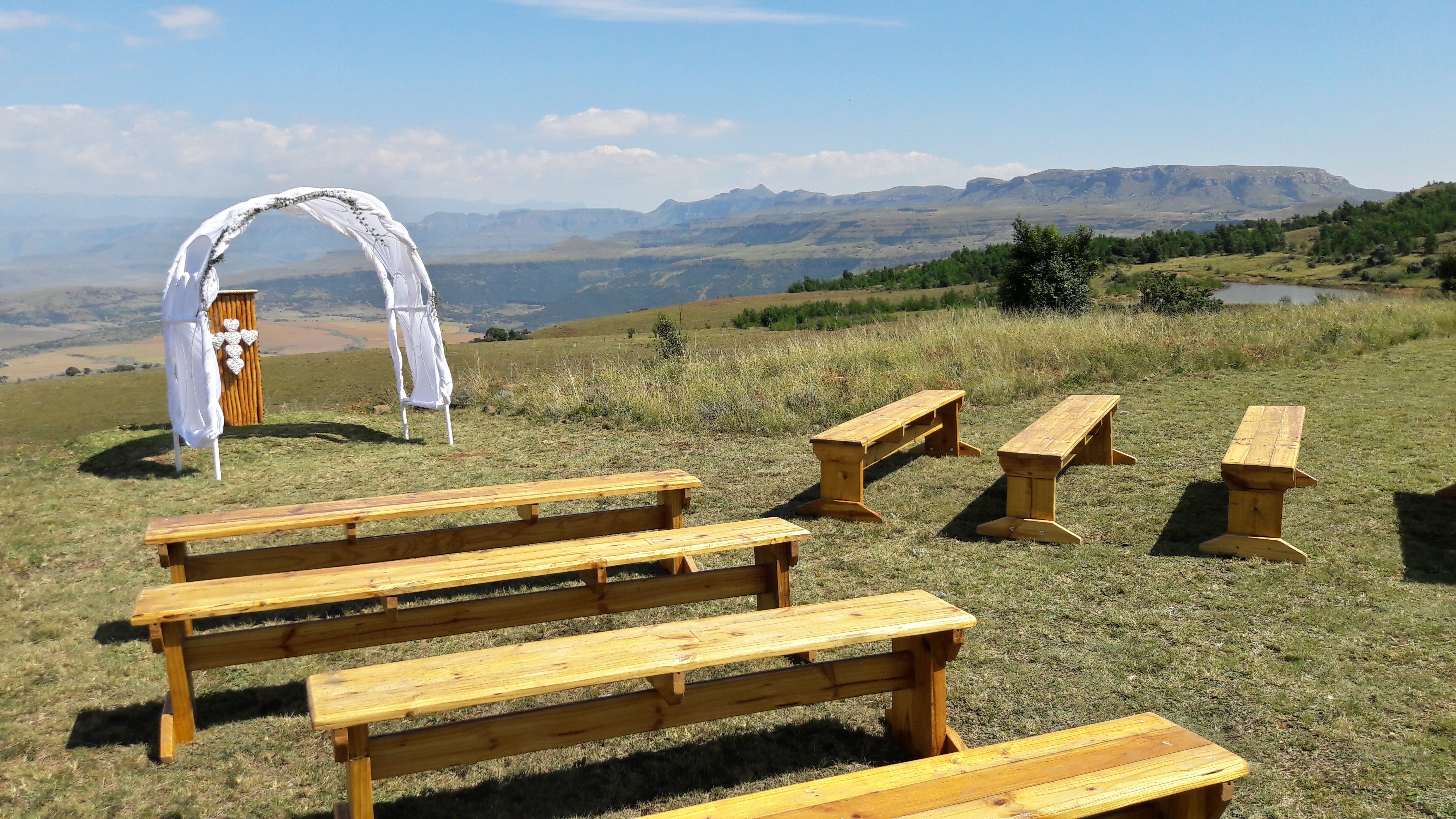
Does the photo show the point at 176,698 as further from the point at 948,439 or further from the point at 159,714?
the point at 948,439

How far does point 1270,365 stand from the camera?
41.0 feet

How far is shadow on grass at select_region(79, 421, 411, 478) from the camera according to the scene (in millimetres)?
8344

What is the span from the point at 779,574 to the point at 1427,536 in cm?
406

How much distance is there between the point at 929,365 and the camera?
1253 cm

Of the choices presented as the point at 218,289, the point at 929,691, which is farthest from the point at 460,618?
the point at 218,289

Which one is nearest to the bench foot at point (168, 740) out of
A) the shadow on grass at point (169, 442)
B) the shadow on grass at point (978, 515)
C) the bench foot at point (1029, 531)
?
the shadow on grass at point (978, 515)

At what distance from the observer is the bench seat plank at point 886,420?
20.4 feet

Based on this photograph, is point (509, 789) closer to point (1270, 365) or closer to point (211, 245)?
point (211, 245)

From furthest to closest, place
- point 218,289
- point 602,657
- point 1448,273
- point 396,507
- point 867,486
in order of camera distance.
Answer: point 1448,273
point 218,289
point 867,486
point 396,507
point 602,657

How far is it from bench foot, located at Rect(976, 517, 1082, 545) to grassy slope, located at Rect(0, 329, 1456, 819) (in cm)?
10

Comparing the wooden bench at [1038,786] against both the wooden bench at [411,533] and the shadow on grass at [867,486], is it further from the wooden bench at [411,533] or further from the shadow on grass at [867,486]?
the shadow on grass at [867,486]

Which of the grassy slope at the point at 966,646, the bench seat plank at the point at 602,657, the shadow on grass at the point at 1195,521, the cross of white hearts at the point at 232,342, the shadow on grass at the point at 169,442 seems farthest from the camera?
the cross of white hearts at the point at 232,342

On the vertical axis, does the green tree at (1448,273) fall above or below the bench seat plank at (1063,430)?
above

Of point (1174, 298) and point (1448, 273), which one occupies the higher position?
point (1448, 273)
